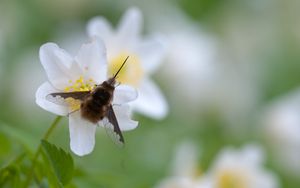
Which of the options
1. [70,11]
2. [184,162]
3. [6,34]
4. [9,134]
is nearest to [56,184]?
[9,134]

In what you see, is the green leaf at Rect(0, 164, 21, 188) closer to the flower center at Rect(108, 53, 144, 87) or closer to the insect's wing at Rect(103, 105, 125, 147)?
the insect's wing at Rect(103, 105, 125, 147)

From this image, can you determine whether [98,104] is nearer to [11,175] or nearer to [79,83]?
[79,83]

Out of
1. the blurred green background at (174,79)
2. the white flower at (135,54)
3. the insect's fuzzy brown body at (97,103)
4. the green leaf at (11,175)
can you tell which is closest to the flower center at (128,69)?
the white flower at (135,54)

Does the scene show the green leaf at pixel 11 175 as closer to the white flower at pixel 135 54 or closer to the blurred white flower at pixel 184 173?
the white flower at pixel 135 54

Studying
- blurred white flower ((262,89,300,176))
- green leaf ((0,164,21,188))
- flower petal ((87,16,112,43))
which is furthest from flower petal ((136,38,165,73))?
blurred white flower ((262,89,300,176))

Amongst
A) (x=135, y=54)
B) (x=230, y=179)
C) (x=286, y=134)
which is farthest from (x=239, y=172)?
(x=286, y=134)

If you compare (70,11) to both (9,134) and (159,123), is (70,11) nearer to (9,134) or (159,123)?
(159,123)
